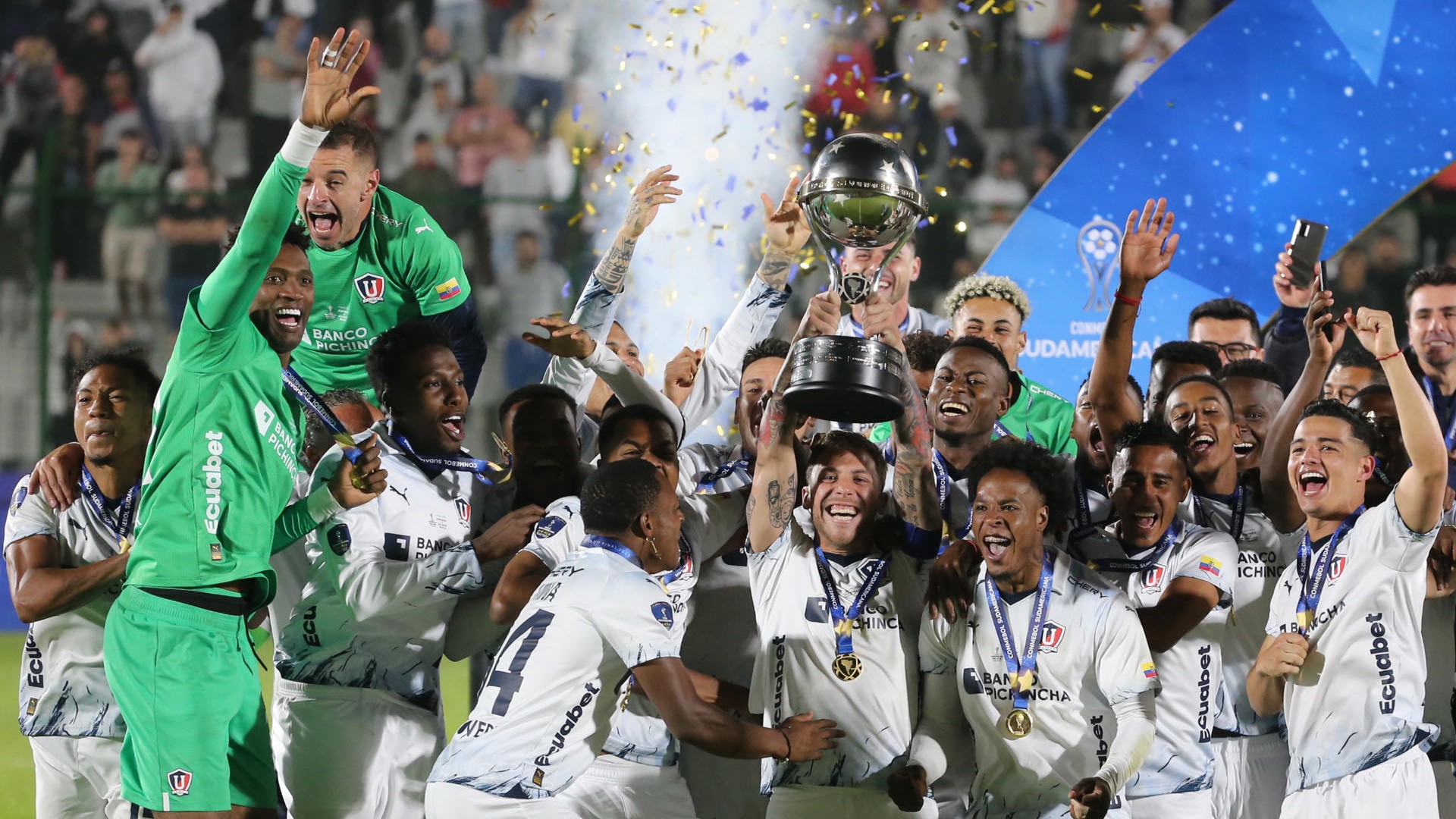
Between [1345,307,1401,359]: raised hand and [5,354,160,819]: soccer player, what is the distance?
3.80m

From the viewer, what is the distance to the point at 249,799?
181 inches

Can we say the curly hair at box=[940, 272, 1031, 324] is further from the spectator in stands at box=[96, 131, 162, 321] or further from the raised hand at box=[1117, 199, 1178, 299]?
the spectator in stands at box=[96, 131, 162, 321]

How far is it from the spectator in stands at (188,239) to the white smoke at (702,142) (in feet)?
8.99

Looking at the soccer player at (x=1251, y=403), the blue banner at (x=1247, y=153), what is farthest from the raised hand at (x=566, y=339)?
the blue banner at (x=1247, y=153)

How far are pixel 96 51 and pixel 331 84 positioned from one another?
31.3 ft

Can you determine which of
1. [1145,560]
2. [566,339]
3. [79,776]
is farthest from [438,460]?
[1145,560]

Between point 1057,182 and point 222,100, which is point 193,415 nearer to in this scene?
point 1057,182

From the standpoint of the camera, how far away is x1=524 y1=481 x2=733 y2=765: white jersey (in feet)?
16.1

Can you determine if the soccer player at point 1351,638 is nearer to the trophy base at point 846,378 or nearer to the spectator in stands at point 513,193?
the trophy base at point 846,378

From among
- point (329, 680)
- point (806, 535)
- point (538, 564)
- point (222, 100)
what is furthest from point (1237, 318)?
point (222, 100)

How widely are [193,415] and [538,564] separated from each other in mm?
1108

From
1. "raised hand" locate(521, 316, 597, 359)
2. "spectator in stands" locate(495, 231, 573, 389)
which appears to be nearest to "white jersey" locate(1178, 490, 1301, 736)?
"raised hand" locate(521, 316, 597, 359)

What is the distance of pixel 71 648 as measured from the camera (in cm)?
525

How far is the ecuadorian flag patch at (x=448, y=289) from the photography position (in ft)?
20.1
